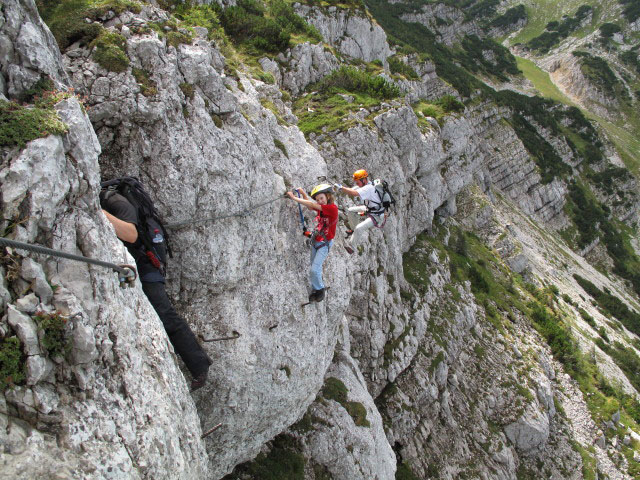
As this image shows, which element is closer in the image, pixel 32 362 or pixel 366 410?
pixel 32 362

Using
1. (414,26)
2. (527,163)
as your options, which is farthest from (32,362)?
(414,26)

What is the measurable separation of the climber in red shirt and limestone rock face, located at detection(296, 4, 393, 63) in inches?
1495

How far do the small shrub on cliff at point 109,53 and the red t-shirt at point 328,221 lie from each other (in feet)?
21.9

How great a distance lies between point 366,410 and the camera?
1766 centimetres

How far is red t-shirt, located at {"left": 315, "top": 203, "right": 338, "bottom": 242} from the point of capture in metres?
12.7

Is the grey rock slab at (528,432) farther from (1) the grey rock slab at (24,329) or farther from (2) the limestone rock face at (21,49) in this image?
(2) the limestone rock face at (21,49)

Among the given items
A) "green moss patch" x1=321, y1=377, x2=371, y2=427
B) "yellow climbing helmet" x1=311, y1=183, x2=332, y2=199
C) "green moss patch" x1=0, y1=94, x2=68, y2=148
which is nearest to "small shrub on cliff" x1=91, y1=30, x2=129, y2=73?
"green moss patch" x1=0, y1=94, x2=68, y2=148

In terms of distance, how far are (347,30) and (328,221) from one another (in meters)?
44.8

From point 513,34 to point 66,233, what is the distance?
24149 cm

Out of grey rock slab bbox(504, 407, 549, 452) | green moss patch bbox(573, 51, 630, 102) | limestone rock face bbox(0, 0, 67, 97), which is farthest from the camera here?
green moss patch bbox(573, 51, 630, 102)

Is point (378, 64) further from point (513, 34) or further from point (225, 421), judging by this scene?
point (513, 34)

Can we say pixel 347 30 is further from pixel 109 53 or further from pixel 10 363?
pixel 10 363

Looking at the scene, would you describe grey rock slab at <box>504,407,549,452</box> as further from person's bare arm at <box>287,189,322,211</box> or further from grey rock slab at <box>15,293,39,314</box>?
grey rock slab at <box>15,293,39,314</box>

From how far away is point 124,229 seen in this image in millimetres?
7336
